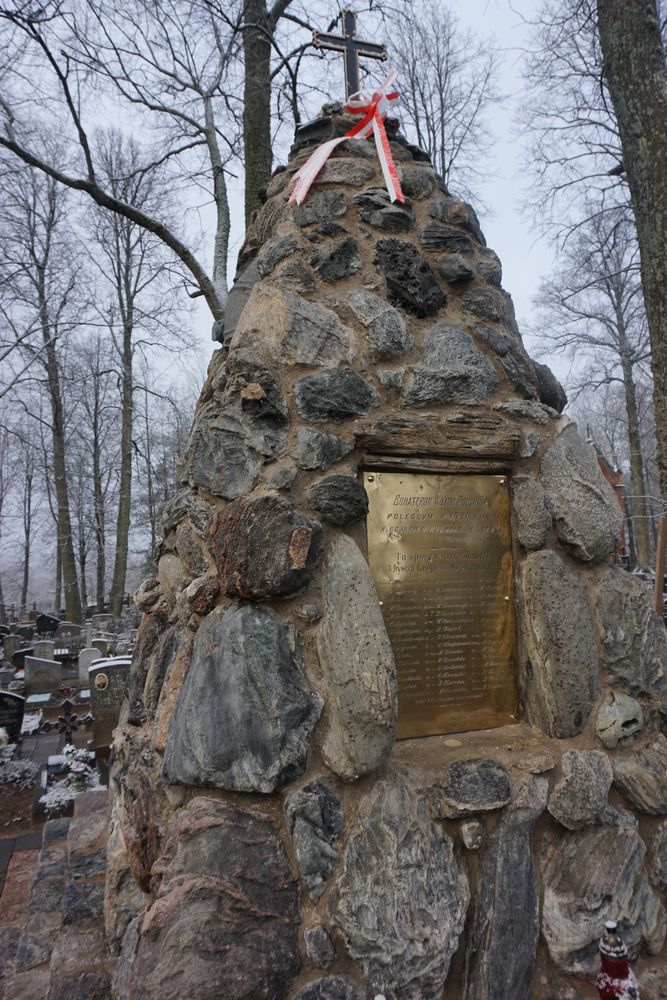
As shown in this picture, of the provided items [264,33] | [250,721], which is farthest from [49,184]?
[250,721]

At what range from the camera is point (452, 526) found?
2514mm

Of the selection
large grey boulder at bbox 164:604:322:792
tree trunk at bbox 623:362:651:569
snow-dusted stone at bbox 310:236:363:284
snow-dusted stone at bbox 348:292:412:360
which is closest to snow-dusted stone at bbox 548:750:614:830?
large grey boulder at bbox 164:604:322:792

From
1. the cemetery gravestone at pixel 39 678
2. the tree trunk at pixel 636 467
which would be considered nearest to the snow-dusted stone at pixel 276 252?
the cemetery gravestone at pixel 39 678

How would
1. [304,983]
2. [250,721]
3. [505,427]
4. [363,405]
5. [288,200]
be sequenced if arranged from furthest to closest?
1. [288,200]
2. [505,427]
3. [363,405]
4. [250,721]
5. [304,983]

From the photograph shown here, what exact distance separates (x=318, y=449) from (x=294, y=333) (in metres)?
0.51

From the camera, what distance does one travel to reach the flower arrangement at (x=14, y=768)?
5975mm

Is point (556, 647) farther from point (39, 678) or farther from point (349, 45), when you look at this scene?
point (39, 678)

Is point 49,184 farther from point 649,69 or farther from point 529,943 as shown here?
point 529,943

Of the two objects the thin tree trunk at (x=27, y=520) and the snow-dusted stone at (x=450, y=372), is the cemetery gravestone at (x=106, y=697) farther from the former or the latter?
the thin tree trunk at (x=27, y=520)

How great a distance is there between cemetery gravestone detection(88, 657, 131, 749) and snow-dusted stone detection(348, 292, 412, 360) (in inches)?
212

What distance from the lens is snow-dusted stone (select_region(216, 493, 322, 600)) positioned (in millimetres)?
2111

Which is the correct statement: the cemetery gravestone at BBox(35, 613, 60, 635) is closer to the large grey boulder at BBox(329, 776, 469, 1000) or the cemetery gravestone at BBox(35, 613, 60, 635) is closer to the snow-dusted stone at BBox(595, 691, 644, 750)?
the large grey boulder at BBox(329, 776, 469, 1000)

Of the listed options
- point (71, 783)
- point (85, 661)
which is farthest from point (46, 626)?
point (71, 783)

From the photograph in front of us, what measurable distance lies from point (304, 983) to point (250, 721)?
0.79m
